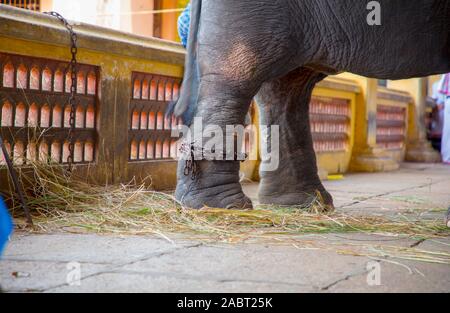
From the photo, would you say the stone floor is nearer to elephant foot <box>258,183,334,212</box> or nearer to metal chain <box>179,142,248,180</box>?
metal chain <box>179,142,248,180</box>

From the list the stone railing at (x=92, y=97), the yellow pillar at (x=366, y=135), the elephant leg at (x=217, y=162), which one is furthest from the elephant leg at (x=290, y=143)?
the yellow pillar at (x=366, y=135)

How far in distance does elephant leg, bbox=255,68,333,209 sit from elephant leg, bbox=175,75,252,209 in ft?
2.09

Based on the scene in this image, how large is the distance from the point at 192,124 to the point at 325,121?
452 cm

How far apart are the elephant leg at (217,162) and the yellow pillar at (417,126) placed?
24.9 ft

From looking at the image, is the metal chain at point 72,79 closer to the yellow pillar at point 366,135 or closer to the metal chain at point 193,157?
the metal chain at point 193,157

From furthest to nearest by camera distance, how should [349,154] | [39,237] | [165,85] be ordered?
1. [349,154]
2. [165,85]
3. [39,237]

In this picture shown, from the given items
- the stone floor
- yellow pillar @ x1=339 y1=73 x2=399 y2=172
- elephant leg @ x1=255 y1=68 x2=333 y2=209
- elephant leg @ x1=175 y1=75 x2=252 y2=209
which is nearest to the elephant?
elephant leg @ x1=175 y1=75 x2=252 y2=209

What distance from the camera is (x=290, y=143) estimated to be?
495cm

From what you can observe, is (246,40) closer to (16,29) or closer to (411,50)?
(411,50)

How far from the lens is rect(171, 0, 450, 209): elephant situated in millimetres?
4172

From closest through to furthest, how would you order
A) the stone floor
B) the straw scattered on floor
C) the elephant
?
the stone floor
the straw scattered on floor
the elephant

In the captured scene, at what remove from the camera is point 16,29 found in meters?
4.39

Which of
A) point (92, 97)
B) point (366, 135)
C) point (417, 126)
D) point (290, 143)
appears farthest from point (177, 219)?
point (417, 126)

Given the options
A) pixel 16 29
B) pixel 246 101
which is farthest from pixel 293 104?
pixel 16 29
